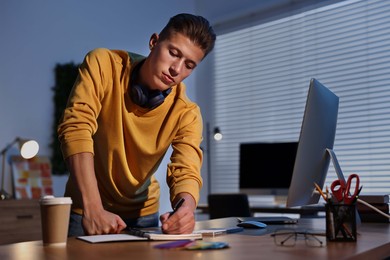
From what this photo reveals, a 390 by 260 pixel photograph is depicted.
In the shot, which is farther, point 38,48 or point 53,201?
point 38,48

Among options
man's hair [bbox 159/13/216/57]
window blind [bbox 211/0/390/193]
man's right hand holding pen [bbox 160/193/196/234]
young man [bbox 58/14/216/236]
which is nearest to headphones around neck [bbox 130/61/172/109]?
young man [bbox 58/14/216/236]

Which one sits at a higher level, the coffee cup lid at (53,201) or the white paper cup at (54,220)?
the coffee cup lid at (53,201)

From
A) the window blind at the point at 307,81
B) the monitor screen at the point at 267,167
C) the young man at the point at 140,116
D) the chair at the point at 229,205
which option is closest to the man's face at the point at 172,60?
the young man at the point at 140,116

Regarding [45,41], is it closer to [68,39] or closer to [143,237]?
[68,39]

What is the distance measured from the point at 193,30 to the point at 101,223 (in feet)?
2.17

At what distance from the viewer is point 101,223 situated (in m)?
1.25

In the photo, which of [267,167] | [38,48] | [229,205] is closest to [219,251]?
[229,205]

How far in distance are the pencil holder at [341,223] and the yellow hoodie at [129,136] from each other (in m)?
0.48

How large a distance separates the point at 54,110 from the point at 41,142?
0.30 metres

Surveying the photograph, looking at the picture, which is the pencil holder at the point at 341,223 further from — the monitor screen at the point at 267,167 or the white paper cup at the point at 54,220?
the monitor screen at the point at 267,167

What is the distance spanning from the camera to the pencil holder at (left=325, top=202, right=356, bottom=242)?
1078 mm

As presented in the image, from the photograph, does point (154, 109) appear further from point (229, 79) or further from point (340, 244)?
point (229, 79)

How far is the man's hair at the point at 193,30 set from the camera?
1.50 metres

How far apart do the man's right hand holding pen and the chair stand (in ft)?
6.97
